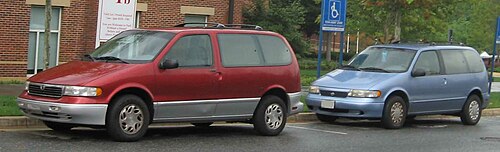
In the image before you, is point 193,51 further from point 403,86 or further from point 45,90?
point 403,86

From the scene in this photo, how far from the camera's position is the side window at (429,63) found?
14202 millimetres

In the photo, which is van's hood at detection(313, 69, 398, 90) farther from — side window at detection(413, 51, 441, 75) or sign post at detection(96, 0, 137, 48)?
sign post at detection(96, 0, 137, 48)

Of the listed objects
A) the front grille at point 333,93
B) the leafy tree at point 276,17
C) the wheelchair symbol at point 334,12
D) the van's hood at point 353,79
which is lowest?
the front grille at point 333,93

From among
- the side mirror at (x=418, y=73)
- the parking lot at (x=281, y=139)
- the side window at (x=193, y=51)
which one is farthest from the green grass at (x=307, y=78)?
the side window at (x=193, y=51)

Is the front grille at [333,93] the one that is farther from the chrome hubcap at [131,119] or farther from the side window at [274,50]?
the chrome hubcap at [131,119]

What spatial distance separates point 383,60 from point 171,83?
5.49 meters

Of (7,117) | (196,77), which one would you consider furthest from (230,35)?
(7,117)

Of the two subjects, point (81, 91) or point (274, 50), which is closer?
point (81, 91)

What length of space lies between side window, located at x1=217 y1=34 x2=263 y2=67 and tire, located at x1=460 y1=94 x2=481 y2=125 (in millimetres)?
5604

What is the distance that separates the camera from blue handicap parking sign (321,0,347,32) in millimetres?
15414

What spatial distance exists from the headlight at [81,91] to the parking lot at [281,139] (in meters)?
0.63

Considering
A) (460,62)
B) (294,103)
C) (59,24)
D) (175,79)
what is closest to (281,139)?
(294,103)

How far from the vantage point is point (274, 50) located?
11648mm

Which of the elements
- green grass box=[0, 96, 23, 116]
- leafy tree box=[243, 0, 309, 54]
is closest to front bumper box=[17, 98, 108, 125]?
green grass box=[0, 96, 23, 116]
